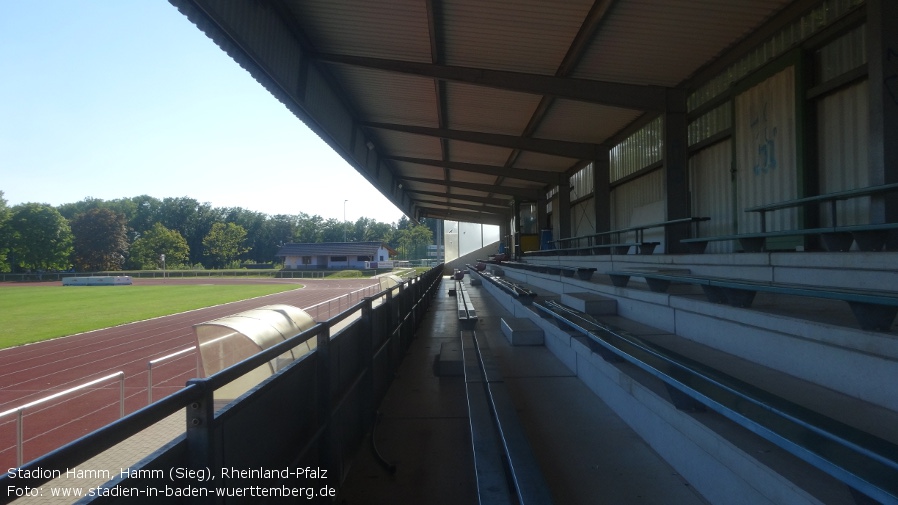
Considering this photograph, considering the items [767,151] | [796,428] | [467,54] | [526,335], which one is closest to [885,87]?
[767,151]

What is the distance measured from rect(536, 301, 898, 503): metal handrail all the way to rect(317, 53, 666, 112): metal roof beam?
8363 mm

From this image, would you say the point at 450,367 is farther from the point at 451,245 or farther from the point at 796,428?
the point at 451,245

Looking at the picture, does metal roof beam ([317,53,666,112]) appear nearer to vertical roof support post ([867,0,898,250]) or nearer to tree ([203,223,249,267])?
vertical roof support post ([867,0,898,250])

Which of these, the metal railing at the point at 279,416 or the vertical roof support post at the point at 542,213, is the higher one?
the vertical roof support post at the point at 542,213

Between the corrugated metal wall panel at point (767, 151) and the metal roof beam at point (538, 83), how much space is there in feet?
7.13

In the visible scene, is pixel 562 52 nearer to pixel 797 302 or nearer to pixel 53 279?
pixel 797 302

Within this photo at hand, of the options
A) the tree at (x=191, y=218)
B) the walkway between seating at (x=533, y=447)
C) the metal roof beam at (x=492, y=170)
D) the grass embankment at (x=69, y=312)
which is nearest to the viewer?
the walkway between seating at (x=533, y=447)

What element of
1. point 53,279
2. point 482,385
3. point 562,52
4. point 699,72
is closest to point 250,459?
point 482,385

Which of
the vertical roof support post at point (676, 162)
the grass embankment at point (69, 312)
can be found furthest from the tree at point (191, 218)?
the vertical roof support post at point (676, 162)

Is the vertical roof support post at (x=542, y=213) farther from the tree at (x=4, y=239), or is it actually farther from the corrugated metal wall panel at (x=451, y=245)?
the tree at (x=4, y=239)

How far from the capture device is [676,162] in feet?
38.7

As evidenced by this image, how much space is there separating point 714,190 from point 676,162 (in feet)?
3.08

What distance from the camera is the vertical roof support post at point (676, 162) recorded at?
38.7 ft

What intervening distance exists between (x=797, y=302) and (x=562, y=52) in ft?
21.2
